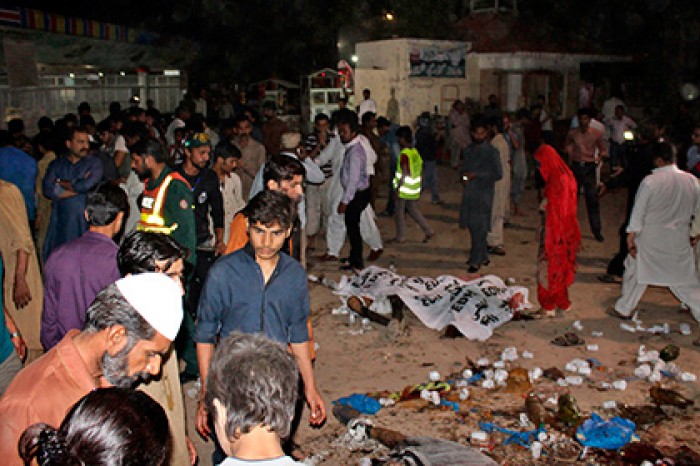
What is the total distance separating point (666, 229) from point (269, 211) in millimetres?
5108

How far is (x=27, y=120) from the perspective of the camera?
14539 millimetres

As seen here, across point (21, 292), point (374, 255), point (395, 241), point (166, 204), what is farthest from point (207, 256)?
point (395, 241)

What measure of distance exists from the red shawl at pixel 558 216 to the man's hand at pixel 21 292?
5.19 metres

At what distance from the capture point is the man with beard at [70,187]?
6.62 m

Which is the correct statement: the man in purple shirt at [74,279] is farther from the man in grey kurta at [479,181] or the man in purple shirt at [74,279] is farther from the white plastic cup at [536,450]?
the man in grey kurta at [479,181]

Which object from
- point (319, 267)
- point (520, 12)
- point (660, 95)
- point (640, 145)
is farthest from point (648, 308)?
point (520, 12)

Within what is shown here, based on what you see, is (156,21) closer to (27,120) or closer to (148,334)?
(27,120)

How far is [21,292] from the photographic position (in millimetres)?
5238

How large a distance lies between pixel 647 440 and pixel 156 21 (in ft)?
112

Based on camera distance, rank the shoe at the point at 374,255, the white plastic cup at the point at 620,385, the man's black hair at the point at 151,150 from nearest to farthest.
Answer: the man's black hair at the point at 151,150 < the white plastic cup at the point at 620,385 < the shoe at the point at 374,255

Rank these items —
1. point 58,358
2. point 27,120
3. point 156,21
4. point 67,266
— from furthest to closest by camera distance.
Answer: point 156,21 → point 27,120 → point 67,266 → point 58,358

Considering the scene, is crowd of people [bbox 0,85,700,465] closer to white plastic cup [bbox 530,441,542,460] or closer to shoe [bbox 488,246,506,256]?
shoe [bbox 488,246,506,256]

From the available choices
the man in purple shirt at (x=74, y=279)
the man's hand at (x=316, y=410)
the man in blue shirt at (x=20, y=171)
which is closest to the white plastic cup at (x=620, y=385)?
the man's hand at (x=316, y=410)

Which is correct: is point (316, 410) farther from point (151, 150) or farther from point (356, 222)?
point (356, 222)
